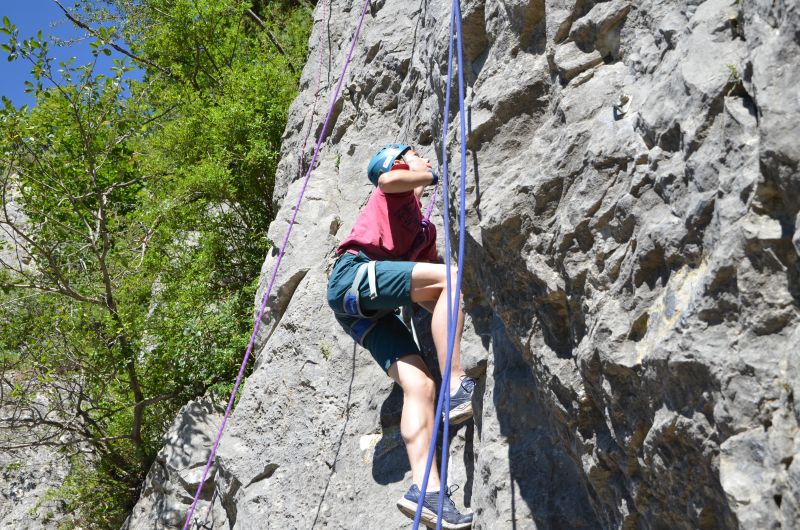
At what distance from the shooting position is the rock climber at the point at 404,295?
12.2ft

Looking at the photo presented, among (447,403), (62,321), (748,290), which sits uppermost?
(62,321)

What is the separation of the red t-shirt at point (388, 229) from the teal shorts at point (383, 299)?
0.21ft

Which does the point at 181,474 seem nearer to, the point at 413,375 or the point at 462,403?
the point at 413,375

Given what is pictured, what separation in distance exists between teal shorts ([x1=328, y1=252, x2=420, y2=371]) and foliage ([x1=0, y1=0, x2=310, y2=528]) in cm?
294

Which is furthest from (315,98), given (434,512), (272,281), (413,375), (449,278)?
(434,512)

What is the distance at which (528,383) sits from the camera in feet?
10.9

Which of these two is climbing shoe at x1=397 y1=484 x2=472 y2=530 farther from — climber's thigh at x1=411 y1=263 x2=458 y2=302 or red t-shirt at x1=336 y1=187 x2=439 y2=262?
red t-shirt at x1=336 y1=187 x2=439 y2=262

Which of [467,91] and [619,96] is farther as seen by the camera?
[467,91]

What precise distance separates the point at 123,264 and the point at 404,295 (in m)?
4.33

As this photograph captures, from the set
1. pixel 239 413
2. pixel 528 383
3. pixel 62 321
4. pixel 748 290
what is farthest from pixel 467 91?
pixel 62 321

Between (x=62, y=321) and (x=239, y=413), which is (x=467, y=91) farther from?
(x=62, y=321)

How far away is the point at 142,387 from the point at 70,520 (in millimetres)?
1506

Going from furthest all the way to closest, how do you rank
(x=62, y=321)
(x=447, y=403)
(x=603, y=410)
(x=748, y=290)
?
1. (x=62, y=321)
2. (x=447, y=403)
3. (x=603, y=410)
4. (x=748, y=290)

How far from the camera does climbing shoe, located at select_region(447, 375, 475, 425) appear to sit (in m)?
3.73
